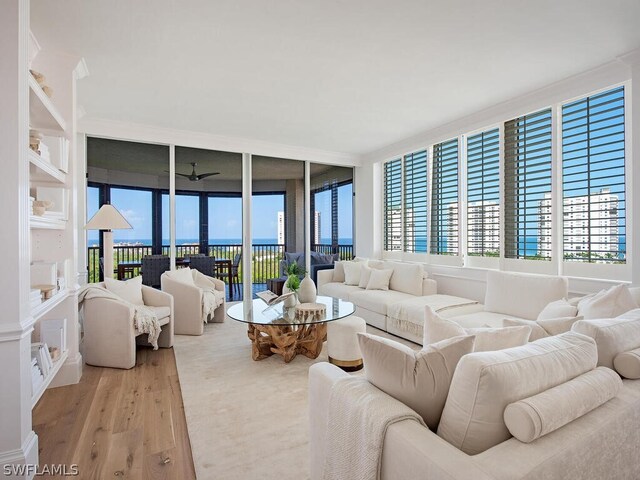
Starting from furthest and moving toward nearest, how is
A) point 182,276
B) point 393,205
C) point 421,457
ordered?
point 393,205
point 182,276
point 421,457

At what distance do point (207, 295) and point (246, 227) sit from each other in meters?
1.57

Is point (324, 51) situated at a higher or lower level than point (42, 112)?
higher

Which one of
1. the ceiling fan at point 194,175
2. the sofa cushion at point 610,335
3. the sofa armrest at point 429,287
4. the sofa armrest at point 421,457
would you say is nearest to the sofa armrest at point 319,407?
the sofa armrest at point 421,457

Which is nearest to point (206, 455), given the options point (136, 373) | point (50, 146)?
point (136, 373)

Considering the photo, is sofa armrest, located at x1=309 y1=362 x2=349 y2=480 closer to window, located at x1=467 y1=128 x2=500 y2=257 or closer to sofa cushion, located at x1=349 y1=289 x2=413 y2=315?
sofa cushion, located at x1=349 y1=289 x2=413 y2=315

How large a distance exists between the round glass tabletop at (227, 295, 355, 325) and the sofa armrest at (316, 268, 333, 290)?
6.35ft

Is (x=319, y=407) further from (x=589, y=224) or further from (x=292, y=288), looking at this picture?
(x=589, y=224)

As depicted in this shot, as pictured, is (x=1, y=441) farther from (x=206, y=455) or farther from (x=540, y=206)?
(x=540, y=206)

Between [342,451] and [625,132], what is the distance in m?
3.52

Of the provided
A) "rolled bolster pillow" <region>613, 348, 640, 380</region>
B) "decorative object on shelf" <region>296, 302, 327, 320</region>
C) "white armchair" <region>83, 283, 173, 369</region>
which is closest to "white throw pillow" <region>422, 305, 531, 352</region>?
"rolled bolster pillow" <region>613, 348, 640, 380</region>

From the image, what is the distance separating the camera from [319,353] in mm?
3562

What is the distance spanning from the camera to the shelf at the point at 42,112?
2.14 m

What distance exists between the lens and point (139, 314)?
334cm

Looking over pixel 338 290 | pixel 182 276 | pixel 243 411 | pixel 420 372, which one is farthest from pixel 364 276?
pixel 420 372
